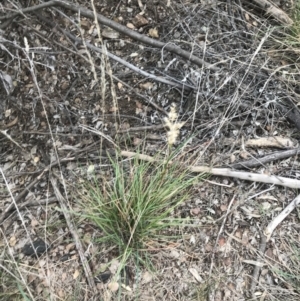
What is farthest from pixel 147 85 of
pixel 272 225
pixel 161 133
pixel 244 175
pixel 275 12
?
pixel 272 225

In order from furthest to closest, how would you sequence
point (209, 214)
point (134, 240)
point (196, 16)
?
1. point (196, 16)
2. point (209, 214)
3. point (134, 240)

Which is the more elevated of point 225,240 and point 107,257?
point 225,240

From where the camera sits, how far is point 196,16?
2125 mm

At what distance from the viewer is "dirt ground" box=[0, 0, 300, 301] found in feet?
5.67

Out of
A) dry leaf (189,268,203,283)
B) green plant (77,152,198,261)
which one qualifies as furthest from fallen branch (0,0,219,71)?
dry leaf (189,268,203,283)

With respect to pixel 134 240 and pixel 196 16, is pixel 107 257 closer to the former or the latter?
pixel 134 240

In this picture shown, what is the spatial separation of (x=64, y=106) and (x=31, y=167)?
1.02ft

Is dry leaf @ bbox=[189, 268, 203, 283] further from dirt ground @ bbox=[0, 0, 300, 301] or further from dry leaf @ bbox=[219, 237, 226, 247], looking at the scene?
dry leaf @ bbox=[219, 237, 226, 247]

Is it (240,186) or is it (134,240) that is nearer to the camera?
(134,240)

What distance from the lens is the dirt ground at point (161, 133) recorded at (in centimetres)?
173

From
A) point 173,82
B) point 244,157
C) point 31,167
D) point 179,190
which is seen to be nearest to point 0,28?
point 31,167

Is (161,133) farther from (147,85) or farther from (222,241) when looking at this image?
(222,241)

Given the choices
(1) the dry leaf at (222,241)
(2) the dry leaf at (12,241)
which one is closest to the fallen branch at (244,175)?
(1) the dry leaf at (222,241)

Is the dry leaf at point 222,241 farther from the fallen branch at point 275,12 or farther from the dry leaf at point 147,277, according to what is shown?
the fallen branch at point 275,12
